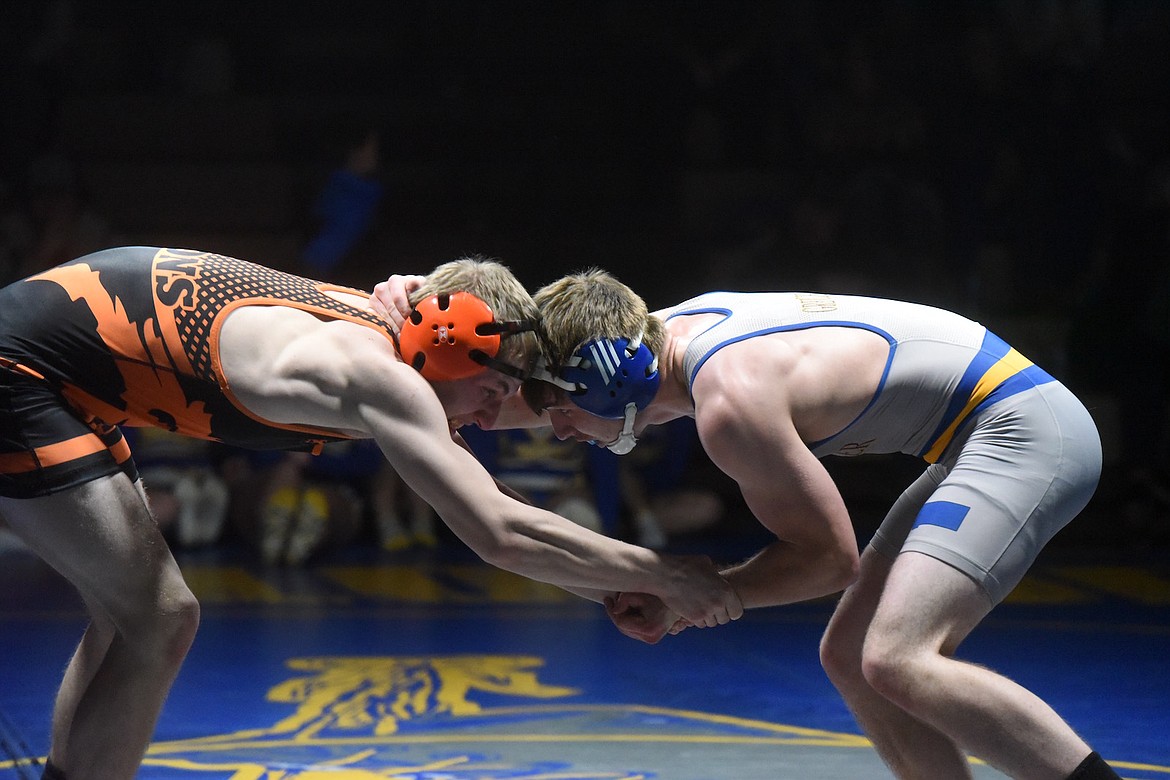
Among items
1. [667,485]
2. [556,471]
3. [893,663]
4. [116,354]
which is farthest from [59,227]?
[893,663]

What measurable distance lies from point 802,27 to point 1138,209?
2.88 m

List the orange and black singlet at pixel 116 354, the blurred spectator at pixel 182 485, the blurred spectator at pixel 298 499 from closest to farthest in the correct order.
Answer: the orange and black singlet at pixel 116 354
the blurred spectator at pixel 298 499
the blurred spectator at pixel 182 485

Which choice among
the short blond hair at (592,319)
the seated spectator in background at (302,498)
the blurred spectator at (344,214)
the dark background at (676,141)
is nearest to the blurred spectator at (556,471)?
the seated spectator in background at (302,498)

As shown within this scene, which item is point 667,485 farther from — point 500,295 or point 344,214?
point 500,295

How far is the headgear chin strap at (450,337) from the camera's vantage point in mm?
2730

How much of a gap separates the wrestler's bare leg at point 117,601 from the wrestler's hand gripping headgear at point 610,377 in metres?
0.88

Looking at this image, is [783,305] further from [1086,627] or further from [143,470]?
[143,470]

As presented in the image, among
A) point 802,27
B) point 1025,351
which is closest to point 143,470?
point 1025,351

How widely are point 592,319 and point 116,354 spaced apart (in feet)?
3.14

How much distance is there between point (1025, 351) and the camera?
7.88m

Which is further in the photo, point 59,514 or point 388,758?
point 388,758

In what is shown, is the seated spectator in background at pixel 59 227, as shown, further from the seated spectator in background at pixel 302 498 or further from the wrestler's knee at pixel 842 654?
the wrestler's knee at pixel 842 654

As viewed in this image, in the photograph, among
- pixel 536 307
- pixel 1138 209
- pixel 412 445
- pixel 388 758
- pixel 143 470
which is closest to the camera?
pixel 412 445

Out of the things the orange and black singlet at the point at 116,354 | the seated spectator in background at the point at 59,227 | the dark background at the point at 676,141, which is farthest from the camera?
the dark background at the point at 676,141
